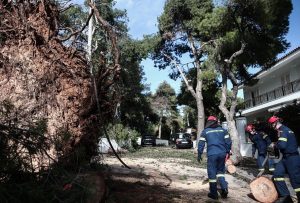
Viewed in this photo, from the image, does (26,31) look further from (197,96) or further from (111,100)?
(197,96)

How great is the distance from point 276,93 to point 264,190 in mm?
25788

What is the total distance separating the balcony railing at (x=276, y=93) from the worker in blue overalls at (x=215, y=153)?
20119mm

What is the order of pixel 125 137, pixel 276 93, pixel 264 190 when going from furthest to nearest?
1. pixel 276 93
2. pixel 125 137
3. pixel 264 190

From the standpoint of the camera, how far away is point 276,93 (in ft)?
111

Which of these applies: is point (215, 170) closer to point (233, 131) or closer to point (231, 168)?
point (231, 168)

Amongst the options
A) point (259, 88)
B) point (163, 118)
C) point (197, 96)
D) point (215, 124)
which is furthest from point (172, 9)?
point (163, 118)

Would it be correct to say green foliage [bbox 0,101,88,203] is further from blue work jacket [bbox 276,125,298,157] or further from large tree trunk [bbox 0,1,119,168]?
blue work jacket [bbox 276,125,298,157]

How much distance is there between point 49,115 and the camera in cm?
878

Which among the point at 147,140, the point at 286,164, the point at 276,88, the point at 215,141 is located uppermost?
the point at 276,88

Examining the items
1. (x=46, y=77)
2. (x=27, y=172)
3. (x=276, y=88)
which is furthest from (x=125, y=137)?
(x=27, y=172)

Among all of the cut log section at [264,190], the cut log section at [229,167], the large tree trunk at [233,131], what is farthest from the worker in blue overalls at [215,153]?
the large tree trunk at [233,131]

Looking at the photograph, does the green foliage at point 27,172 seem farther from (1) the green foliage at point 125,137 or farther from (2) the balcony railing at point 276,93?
(2) the balcony railing at point 276,93

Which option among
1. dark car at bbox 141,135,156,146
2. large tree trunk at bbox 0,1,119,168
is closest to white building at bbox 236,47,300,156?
dark car at bbox 141,135,156,146

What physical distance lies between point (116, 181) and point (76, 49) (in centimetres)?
376
